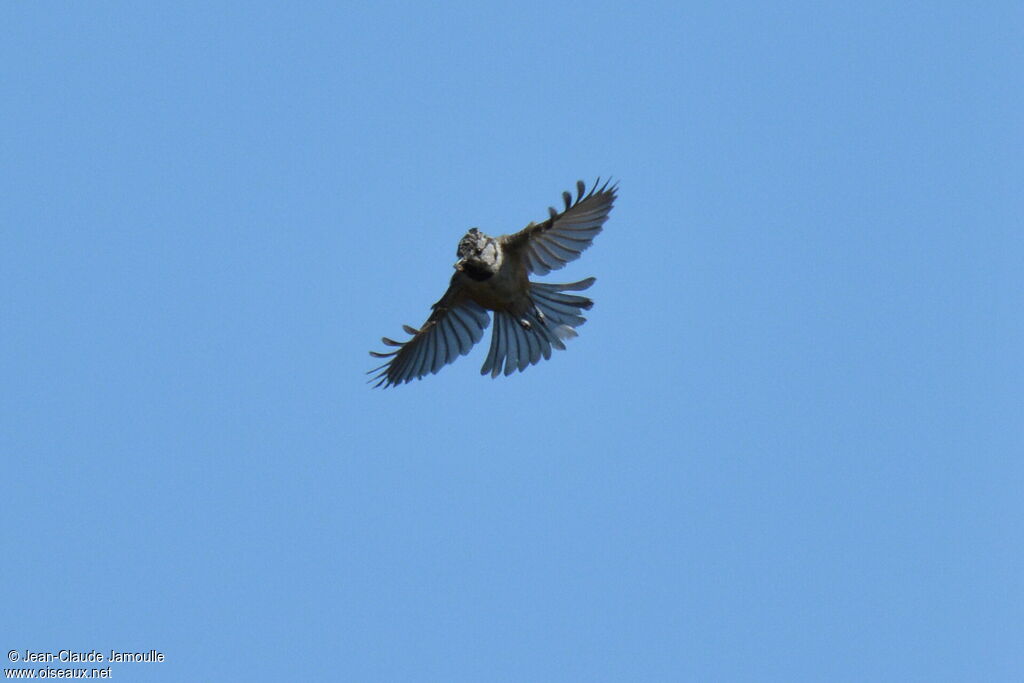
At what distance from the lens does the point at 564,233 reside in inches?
613

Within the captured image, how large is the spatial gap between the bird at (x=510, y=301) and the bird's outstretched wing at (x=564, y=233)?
0.03 feet

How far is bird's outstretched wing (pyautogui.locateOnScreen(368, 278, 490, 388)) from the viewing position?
16188mm

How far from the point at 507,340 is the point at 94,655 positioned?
543 cm

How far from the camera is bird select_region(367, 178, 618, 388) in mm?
15406

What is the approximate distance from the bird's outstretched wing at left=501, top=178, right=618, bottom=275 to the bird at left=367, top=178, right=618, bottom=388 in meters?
0.01

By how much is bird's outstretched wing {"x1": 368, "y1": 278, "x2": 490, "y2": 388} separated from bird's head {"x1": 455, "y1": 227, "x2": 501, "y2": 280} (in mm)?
549

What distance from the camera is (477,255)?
50.4 ft

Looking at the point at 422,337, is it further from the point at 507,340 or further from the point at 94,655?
the point at 94,655

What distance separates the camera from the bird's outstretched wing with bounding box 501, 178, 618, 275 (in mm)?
15273

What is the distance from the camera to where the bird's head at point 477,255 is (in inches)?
603

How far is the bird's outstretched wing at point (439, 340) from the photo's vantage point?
16.2 m

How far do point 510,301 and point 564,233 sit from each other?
1017 millimetres

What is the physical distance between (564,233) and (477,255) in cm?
96

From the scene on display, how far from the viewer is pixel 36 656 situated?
1456 centimetres
